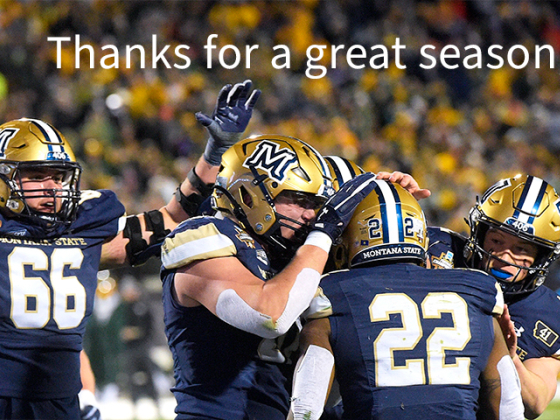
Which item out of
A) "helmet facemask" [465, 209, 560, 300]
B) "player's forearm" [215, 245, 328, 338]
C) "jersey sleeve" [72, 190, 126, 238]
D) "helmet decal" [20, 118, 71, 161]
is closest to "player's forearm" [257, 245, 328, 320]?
"player's forearm" [215, 245, 328, 338]

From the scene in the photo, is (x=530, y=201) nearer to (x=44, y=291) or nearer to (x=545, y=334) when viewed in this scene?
(x=545, y=334)

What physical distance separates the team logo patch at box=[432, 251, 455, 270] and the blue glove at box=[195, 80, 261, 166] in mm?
1116

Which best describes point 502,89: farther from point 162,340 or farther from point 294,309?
point 294,309

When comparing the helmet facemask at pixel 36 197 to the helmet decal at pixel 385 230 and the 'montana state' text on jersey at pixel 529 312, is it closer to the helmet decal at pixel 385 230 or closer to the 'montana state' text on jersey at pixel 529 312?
the helmet decal at pixel 385 230

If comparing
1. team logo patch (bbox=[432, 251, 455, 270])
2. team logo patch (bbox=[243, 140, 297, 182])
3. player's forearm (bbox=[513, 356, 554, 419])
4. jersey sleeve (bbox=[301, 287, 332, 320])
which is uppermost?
team logo patch (bbox=[243, 140, 297, 182])

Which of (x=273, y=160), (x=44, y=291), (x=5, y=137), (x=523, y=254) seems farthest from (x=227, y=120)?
(x=523, y=254)

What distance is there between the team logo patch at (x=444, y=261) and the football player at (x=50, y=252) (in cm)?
112

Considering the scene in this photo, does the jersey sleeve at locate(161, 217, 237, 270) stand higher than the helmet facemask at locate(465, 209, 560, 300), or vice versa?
the jersey sleeve at locate(161, 217, 237, 270)

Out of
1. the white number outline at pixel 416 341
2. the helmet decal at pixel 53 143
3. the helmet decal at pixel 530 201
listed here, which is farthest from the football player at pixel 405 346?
the helmet decal at pixel 53 143

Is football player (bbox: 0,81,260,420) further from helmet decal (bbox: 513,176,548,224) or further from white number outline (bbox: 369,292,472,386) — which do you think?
white number outline (bbox: 369,292,472,386)

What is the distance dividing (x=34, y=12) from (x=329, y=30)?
503 cm

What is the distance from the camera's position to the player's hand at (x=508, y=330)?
111 inches

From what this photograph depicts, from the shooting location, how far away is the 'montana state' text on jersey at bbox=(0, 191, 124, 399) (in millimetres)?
3348

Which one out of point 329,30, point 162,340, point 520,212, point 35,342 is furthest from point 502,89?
point 35,342
